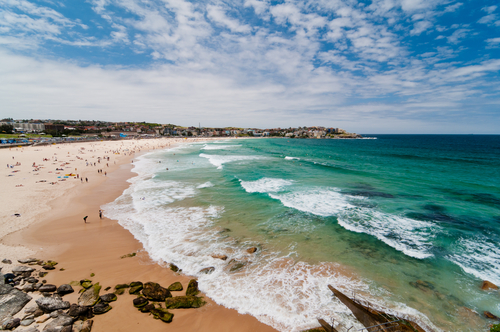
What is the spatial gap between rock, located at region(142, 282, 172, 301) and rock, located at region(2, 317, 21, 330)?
3626 millimetres

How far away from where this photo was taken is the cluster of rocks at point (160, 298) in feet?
24.8

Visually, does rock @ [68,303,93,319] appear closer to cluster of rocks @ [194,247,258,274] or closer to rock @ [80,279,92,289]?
rock @ [80,279,92,289]

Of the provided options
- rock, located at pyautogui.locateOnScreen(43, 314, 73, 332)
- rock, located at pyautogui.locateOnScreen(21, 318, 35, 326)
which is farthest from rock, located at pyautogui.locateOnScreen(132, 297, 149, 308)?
rock, located at pyautogui.locateOnScreen(21, 318, 35, 326)

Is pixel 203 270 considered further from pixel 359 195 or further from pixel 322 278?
pixel 359 195

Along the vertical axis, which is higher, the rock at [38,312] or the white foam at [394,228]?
the white foam at [394,228]

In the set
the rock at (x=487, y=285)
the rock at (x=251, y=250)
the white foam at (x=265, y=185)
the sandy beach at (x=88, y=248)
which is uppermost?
the white foam at (x=265, y=185)

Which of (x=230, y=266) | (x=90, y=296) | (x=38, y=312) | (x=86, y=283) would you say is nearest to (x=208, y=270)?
(x=230, y=266)

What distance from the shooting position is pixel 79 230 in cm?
1380

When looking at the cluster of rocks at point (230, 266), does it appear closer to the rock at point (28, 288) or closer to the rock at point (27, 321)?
the rock at point (27, 321)

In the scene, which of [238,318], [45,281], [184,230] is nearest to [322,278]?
[238,318]

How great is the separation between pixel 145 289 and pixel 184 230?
5361 mm

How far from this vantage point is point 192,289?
870cm

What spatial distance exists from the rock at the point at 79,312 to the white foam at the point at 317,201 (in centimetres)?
1423

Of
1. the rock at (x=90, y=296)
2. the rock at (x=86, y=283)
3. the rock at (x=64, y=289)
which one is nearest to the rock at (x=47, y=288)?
the rock at (x=64, y=289)
